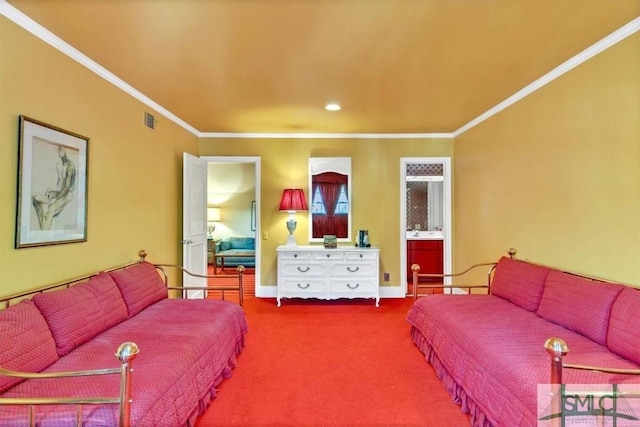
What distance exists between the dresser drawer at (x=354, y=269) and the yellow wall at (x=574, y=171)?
1412 mm

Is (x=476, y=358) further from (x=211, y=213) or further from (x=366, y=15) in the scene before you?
(x=211, y=213)

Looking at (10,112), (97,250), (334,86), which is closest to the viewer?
(10,112)

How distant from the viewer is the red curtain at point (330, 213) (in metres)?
4.91

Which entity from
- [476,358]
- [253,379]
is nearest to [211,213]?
[253,379]

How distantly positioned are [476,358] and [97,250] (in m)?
2.87

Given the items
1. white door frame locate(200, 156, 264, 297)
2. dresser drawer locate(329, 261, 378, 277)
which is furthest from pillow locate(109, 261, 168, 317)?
dresser drawer locate(329, 261, 378, 277)

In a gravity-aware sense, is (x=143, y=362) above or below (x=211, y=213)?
below

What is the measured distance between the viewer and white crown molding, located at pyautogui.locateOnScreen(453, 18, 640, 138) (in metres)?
2.08

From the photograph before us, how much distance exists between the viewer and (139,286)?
2744 millimetres

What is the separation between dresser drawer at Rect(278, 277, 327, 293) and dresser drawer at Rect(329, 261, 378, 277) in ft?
0.69

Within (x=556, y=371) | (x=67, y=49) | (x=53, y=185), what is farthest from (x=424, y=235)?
(x=67, y=49)

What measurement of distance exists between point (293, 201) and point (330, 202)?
1.94 feet

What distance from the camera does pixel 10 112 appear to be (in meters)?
1.91

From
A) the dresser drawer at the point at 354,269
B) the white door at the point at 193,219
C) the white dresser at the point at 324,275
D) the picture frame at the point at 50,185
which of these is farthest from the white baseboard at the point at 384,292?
the picture frame at the point at 50,185
